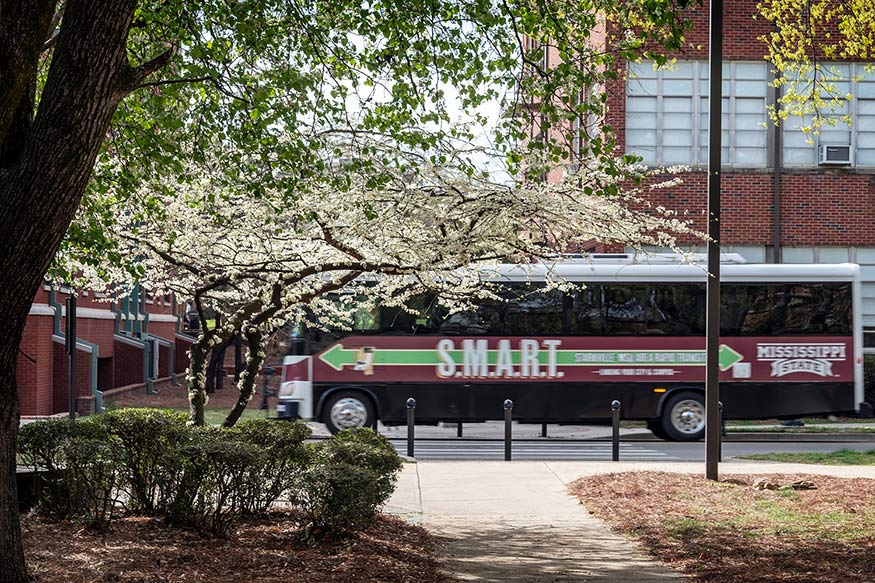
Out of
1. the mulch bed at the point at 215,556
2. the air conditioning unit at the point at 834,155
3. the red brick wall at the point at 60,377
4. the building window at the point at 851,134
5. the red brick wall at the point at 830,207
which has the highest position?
the building window at the point at 851,134

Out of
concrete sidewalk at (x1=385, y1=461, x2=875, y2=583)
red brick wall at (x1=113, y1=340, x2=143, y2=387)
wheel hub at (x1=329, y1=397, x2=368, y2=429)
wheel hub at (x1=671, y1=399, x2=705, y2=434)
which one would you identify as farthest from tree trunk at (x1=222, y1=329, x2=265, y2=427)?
red brick wall at (x1=113, y1=340, x2=143, y2=387)

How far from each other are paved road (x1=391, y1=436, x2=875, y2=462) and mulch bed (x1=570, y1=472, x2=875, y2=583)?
473 cm

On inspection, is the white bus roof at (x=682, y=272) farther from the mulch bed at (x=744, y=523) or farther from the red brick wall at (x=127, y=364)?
the red brick wall at (x=127, y=364)

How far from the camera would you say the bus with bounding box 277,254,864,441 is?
21.8m

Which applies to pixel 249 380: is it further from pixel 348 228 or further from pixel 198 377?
pixel 348 228

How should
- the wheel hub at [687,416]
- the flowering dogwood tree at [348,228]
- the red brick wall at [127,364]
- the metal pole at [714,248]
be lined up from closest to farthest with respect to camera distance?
the flowering dogwood tree at [348,228], the metal pole at [714,248], the wheel hub at [687,416], the red brick wall at [127,364]

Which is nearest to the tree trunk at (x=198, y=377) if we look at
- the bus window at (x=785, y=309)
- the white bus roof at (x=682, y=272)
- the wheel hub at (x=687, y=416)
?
the white bus roof at (x=682, y=272)

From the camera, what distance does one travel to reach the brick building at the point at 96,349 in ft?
82.1

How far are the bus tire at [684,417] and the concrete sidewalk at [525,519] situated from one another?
4601 millimetres

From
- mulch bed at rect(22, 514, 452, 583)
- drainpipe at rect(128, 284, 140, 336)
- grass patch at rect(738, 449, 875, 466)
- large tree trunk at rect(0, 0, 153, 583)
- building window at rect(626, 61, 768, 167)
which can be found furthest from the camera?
drainpipe at rect(128, 284, 140, 336)

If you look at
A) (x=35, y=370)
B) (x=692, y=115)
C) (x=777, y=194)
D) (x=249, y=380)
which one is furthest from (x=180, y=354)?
(x=249, y=380)

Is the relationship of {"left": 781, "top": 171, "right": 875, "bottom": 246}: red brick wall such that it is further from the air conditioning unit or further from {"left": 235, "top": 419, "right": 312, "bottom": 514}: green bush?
{"left": 235, "top": 419, "right": 312, "bottom": 514}: green bush

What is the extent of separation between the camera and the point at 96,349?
28.6 meters

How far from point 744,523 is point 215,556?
17.4 ft
